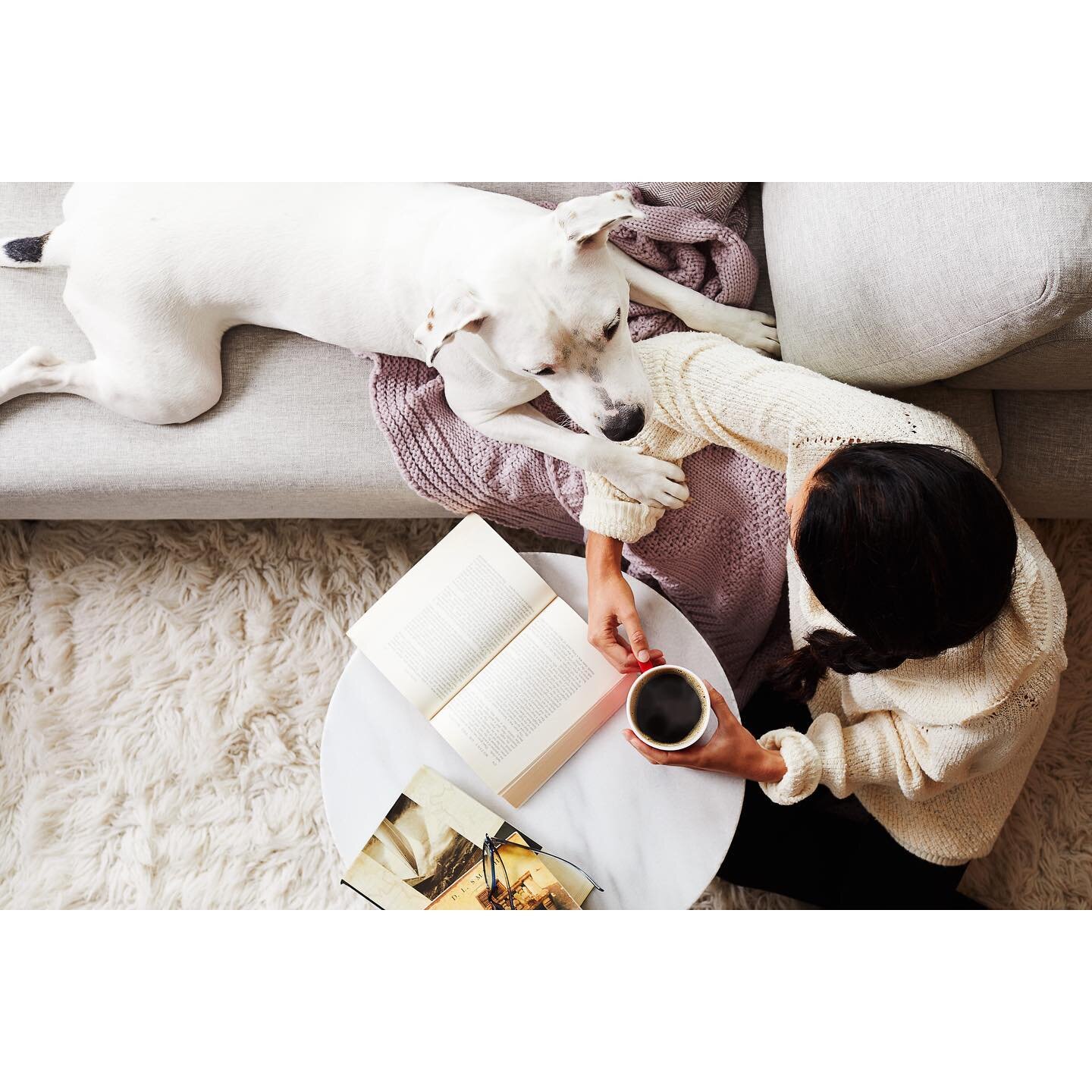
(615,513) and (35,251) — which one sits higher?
(35,251)

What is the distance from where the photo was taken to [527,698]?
1375 mm

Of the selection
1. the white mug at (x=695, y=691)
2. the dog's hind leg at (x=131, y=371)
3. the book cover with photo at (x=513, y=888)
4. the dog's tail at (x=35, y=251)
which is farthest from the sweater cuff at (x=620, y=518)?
the dog's tail at (x=35, y=251)

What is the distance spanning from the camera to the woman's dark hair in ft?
3.07

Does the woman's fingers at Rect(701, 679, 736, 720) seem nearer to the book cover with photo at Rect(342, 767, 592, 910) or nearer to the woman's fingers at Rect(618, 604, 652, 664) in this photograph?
the woman's fingers at Rect(618, 604, 652, 664)

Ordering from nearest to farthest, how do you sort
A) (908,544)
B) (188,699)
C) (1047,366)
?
(908,544) < (1047,366) < (188,699)

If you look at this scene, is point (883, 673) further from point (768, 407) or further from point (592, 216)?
point (592, 216)

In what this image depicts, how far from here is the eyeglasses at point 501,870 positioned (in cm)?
134

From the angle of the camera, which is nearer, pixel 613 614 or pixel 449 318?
pixel 449 318

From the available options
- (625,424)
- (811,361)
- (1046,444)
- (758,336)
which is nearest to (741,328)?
(758,336)

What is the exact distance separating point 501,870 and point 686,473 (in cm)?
71

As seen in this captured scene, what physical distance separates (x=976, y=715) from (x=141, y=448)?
141 centimetres

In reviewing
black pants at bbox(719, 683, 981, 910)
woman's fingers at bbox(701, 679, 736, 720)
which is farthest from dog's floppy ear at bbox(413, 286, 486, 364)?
black pants at bbox(719, 683, 981, 910)

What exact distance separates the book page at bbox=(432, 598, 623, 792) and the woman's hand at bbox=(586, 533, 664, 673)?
3 centimetres

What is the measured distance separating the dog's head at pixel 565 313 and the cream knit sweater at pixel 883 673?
12 centimetres
